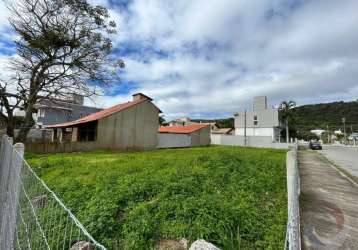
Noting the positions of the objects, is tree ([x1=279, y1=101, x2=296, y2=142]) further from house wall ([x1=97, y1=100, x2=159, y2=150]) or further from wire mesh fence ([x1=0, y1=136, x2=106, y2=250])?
wire mesh fence ([x1=0, y1=136, x2=106, y2=250])

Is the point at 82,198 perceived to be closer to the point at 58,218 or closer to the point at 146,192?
the point at 58,218

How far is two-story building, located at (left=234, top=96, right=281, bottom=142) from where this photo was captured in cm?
4078

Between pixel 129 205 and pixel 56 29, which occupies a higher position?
pixel 56 29

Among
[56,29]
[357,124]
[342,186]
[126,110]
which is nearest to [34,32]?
[56,29]

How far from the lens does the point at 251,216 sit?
165 inches

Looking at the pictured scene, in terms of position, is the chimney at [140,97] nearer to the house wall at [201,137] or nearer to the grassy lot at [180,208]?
the house wall at [201,137]

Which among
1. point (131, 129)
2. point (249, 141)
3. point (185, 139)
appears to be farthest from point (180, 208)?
point (249, 141)

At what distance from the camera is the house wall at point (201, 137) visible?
3253 centimetres

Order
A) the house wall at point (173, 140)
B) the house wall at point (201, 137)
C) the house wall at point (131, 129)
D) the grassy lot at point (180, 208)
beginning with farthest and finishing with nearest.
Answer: the house wall at point (201, 137)
the house wall at point (173, 140)
the house wall at point (131, 129)
the grassy lot at point (180, 208)

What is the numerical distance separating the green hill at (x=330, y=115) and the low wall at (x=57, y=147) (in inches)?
3079

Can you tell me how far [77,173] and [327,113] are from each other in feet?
329

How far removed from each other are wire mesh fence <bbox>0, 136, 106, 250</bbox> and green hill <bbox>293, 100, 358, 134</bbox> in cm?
8696

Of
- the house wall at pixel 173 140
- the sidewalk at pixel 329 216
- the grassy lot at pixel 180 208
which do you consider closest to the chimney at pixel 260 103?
the house wall at pixel 173 140

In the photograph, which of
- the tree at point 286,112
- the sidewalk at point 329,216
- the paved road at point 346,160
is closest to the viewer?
the sidewalk at point 329,216
